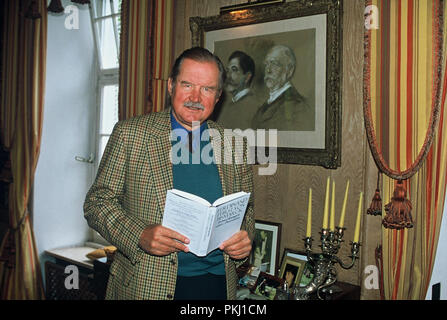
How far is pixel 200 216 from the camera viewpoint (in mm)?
1400

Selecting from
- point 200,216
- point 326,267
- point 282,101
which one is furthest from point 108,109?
point 200,216

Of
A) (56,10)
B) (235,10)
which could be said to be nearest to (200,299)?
(235,10)

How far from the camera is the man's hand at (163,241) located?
1.47 meters

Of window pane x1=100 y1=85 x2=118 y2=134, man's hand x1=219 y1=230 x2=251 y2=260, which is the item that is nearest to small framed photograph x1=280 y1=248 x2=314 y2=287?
man's hand x1=219 y1=230 x2=251 y2=260

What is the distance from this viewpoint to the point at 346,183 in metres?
2.16

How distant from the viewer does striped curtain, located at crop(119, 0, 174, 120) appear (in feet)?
9.29

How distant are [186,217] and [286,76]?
120 cm

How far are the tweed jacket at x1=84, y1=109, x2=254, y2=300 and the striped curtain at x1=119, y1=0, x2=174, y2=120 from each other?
1172 millimetres

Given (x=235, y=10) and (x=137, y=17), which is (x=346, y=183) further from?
(x=137, y=17)

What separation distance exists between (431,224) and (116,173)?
1347mm
